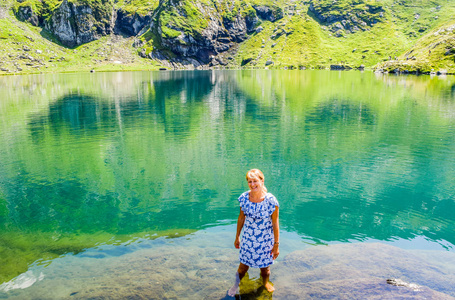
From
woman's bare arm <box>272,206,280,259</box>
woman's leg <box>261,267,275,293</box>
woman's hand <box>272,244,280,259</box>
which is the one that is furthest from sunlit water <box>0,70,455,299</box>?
woman's bare arm <box>272,206,280,259</box>

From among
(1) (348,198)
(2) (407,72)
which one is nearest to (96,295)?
(1) (348,198)

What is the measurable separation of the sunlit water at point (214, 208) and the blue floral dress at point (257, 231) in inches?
53.5

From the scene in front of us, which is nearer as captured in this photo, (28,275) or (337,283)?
(337,283)

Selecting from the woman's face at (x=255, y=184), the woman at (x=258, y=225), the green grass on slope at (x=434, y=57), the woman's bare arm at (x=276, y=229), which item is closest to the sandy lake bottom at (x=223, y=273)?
the woman at (x=258, y=225)

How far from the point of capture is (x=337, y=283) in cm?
997

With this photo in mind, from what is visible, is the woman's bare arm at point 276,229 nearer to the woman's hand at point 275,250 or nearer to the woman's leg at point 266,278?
the woman's hand at point 275,250

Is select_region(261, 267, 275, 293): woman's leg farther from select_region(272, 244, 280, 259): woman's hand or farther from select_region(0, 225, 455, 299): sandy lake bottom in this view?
select_region(272, 244, 280, 259): woman's hand

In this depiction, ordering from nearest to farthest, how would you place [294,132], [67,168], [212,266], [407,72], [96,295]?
[96,295], [212,266], [67,168], [294,132], [407,72]

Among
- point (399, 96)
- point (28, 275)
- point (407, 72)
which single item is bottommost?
point (28, 275)

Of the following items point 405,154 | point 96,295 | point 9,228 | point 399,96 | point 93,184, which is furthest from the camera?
point 399,96

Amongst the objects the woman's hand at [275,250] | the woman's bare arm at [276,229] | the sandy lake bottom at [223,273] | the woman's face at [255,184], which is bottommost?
the sandy lake bottom at [223,273]

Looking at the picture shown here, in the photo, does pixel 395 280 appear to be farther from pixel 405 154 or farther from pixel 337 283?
Answer: pixel 405 154

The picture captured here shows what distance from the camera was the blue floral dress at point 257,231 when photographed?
27.8 ft

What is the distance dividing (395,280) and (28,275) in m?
13.5
